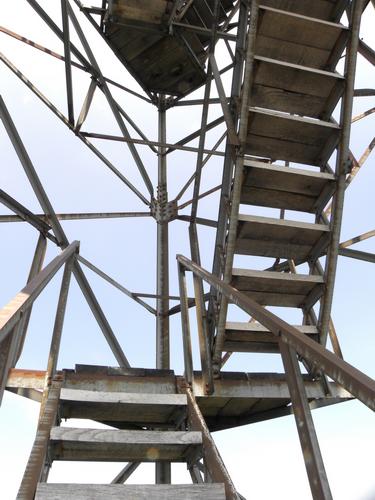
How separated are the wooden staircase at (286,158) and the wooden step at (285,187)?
1cm

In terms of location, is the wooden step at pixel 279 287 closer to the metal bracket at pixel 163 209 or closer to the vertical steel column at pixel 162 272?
the vertical steel column at pixel 162 272

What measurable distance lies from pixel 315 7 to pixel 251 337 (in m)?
3.70

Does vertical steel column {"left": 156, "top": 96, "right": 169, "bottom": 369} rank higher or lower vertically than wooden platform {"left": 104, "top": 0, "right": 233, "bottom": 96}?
lower

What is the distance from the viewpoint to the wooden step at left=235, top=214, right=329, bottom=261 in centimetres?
489

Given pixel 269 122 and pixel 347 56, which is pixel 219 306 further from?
pixel 347 56

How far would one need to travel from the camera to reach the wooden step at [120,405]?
381 cm

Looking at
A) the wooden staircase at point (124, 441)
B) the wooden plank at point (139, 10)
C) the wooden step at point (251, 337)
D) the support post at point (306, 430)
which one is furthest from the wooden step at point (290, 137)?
the wooden plank at point (139, 10)

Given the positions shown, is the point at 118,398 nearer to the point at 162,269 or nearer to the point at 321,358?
the point at 321,358

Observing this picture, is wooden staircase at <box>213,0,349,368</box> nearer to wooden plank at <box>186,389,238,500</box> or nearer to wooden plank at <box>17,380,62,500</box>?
wooden plank at <box>186,389,238,500</box>

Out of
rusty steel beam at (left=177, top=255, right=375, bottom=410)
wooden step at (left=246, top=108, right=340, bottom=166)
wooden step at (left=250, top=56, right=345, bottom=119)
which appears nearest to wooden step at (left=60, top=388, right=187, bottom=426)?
rusty steel beam at (left=177, top=255, right=375, bottom=410)

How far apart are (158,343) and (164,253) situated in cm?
152

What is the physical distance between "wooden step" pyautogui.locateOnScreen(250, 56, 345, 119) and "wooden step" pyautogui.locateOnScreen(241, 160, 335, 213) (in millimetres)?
739

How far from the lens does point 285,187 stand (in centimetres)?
511

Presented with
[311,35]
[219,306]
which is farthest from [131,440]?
[311,35]
